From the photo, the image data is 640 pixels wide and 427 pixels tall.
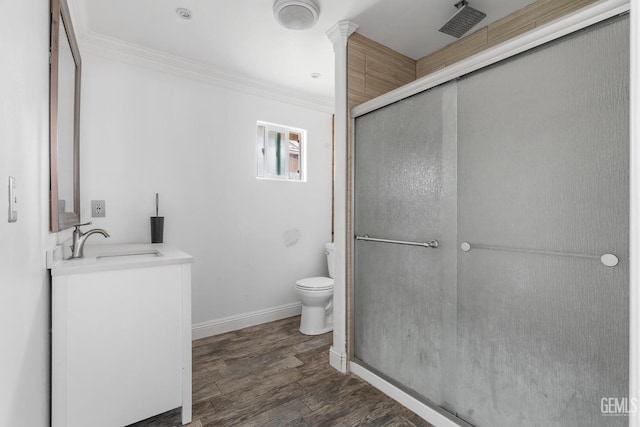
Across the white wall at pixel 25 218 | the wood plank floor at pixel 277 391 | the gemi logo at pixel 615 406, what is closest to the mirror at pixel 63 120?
the white wall at pixel 25 218

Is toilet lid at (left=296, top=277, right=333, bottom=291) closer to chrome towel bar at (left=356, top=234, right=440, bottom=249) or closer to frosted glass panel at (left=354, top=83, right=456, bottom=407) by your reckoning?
frosted glass panel at (left=354, top=83, right=456, bottom=407)

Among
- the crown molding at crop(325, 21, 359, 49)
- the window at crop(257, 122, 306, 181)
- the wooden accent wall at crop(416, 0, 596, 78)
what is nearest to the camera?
the wooden accent wall at crop(416, 0, 596, 78)

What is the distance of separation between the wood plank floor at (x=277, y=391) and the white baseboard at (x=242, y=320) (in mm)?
98

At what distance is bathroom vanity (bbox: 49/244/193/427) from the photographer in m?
1.40

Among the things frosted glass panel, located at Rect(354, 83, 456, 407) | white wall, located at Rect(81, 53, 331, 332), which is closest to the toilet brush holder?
white wall, located at Rect(81, 53, 331, 332)

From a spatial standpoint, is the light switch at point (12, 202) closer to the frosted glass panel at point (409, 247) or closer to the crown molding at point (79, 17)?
the crown molding at point (79, 17)

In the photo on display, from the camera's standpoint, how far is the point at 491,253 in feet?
4.68

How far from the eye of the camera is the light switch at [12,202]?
0.88 meters

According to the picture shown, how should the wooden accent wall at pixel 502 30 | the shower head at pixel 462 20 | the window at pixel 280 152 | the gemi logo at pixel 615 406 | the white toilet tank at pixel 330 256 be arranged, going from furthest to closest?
the white toilet tank at pixel 330 256 → the window at pixel 280 152 → the shower head at pixel 462 20 → the wooden accent wall at pixel 502 30 → the gemi logo at pixel 615 406

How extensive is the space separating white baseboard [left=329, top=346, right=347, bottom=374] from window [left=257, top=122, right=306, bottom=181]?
1731 mm

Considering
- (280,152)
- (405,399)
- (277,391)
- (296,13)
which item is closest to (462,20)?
(296,13)

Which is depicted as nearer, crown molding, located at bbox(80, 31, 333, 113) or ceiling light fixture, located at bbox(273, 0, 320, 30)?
ceiling light fixture, located at bbox(273, 0, 320, 30)

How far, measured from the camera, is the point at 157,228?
2.40 m

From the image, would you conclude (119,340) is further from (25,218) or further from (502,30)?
(502,30)
